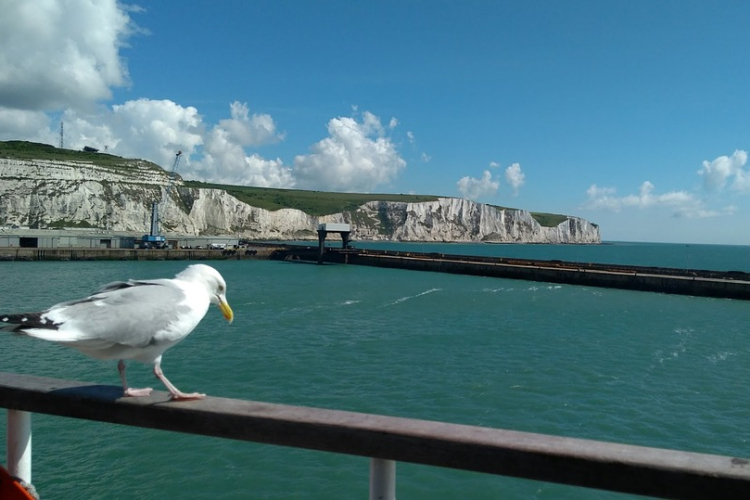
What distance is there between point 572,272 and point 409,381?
34.4 meters

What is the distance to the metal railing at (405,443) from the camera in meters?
1.45

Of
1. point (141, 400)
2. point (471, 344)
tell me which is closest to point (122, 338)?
point (141, 400)

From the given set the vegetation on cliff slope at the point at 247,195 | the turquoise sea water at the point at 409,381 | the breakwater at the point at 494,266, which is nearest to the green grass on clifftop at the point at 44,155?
the vegetation on cliff slope at the point at 247,195

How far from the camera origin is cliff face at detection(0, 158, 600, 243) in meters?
87.6

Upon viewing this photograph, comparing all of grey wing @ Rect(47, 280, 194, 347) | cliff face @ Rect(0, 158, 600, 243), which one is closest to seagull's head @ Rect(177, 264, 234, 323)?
grey wing @ Rect(47, 280, 194, 347)

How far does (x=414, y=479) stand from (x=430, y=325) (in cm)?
1425

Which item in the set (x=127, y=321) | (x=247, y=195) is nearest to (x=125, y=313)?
(x=127, y=321)

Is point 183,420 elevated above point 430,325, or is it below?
above

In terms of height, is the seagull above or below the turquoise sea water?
above

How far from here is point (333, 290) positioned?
3544 cm

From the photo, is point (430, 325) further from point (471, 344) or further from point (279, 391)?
point (279, 391)

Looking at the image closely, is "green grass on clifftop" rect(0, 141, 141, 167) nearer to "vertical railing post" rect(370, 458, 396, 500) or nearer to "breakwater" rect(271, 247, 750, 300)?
"breakwater" rect(271, 247, 750, 300)

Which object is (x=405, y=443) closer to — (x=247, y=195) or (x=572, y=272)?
(x=572, y=272)

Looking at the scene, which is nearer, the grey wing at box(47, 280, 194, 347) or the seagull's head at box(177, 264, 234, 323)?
the grey wing at box(47, 280, 194, 347)
